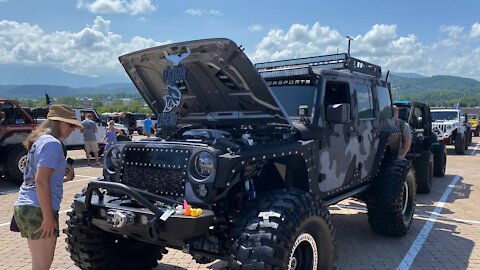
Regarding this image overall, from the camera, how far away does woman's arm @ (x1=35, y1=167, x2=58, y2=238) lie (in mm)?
3090

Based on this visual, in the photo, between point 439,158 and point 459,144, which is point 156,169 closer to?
point 439,158

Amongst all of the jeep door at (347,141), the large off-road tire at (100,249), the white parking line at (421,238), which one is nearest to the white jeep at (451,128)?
the white parking line at (421,238)

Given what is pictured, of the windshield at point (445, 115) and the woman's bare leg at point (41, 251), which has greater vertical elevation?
the windshield at point (445, 115)

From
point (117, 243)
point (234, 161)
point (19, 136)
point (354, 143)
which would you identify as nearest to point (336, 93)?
point (354, 143)

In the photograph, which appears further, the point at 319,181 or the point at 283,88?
the point at 283,88

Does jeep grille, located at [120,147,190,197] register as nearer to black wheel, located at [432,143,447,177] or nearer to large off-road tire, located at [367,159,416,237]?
large off-road tire, located at [367,159,416,237]

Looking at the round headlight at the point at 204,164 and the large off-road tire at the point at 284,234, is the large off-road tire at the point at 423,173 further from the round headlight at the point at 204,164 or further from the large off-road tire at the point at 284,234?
the round headlight at the point at 204,164

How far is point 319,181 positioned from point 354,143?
100 cm

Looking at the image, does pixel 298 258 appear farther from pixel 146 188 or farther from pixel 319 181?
pixel 146 188

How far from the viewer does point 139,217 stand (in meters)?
3.36

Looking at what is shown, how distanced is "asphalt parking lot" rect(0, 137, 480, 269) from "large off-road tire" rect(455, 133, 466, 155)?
976 centimetres

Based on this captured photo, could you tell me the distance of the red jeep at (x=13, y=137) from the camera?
390 inches

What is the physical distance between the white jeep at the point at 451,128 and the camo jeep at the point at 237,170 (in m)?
12.7

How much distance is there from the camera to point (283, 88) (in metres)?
5.03
